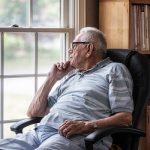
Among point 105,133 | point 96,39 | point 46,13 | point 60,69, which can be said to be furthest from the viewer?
point 46,13

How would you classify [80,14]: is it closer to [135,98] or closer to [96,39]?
[96,39]

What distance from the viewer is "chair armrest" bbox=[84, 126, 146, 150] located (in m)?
1.95

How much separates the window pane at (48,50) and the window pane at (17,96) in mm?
150

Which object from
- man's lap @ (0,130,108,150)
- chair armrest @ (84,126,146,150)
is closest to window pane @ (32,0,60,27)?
man's lap @ (0,130,108,150)

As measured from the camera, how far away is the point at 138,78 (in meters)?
2.37

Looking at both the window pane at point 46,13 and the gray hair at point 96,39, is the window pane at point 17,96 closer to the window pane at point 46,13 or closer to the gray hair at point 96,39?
the window pane at point 46,13

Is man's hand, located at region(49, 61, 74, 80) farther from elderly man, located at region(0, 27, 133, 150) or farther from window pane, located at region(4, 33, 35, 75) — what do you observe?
window pane, located at region(4, 33, 35, 75)

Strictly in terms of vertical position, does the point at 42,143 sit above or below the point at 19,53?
below

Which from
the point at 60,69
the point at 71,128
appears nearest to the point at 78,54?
the point at 60,69

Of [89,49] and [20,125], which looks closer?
[20,125]

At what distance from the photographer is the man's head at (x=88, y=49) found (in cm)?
253

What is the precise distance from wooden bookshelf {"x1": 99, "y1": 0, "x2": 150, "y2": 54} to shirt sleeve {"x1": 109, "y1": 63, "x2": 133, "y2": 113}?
18.2 inches

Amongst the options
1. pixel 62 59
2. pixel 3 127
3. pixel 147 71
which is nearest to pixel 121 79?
pixel 147 71

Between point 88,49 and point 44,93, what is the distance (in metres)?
0.42
